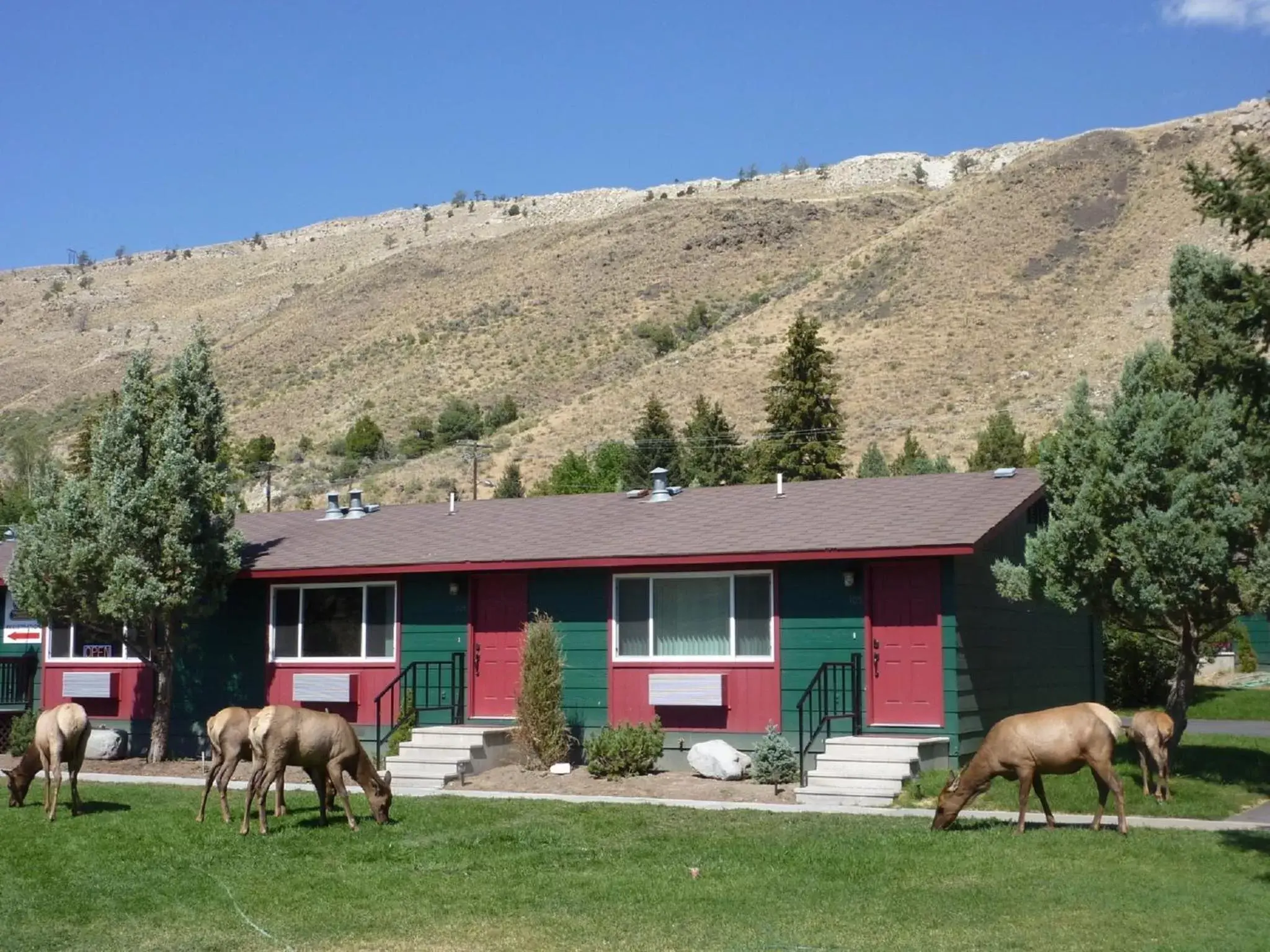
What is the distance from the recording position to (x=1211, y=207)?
11.4 m

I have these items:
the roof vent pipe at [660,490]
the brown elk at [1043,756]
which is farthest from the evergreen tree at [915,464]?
the brown elk at [1043,756]

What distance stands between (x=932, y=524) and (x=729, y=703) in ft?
11.0

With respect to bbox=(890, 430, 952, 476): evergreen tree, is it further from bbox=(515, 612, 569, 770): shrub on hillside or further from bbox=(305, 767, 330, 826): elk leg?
bbox=(305, 767, 330, 826): elk leg

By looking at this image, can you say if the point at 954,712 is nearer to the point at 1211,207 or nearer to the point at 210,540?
the point at 1211,207

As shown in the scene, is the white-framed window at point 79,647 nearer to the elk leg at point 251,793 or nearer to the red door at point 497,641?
the red door at point 497,641

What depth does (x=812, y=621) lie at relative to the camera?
1817 centimetres

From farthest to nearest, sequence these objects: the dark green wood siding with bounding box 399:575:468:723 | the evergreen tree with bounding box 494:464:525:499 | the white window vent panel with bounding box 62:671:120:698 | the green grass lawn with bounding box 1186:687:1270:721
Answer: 1. the evergreen tree with bounding box 494:464:525:499
2. the green grass lawn with bounding box 1186:687:1270:721
3. the white window vent panel with bounding box 62:671:120:698
4. the dark green wood siding with bounding box 399:575:468:723

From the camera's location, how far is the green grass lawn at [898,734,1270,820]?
48.3 ft

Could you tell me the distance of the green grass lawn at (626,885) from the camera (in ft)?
31.2

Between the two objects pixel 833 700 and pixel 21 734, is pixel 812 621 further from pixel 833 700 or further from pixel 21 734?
pixel 21 734

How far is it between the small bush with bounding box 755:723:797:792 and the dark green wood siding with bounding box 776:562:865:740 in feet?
2.42

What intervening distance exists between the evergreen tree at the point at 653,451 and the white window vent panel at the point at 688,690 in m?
27.9

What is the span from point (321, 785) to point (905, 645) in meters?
7.08

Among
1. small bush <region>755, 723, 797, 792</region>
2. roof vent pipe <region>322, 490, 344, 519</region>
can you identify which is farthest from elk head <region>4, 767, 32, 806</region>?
roof vent pipe <region>322, 490, 344, 519</region>
